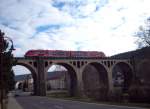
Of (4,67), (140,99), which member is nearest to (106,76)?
(140,99)

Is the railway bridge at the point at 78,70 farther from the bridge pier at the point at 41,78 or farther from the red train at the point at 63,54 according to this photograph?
the red train at the point at 63,54

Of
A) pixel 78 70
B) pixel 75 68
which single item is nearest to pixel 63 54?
pixel 75 68

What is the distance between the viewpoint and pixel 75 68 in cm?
8612

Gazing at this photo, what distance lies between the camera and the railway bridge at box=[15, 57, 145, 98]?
261 feet

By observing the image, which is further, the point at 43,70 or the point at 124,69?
the point at 124,69

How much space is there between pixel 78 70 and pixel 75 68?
1.20m

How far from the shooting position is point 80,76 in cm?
8612

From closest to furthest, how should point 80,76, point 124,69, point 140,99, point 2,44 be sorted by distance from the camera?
point 2,44 < point 140,99 < point 80,76 < point 124,69

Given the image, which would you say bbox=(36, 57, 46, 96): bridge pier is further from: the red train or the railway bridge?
the red train

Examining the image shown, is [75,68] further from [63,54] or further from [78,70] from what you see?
[63,54]

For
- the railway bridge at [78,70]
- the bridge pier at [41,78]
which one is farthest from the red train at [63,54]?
the bridge pier at [41,78]

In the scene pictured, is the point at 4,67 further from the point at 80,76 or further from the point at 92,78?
the point at 92,78

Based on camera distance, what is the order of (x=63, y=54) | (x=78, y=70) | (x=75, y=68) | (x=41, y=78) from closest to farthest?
(x=41, y=78) < (x=63, y=54) < (x=75, y=68) < (x=78, y=70)

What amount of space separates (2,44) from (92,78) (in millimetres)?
70801
